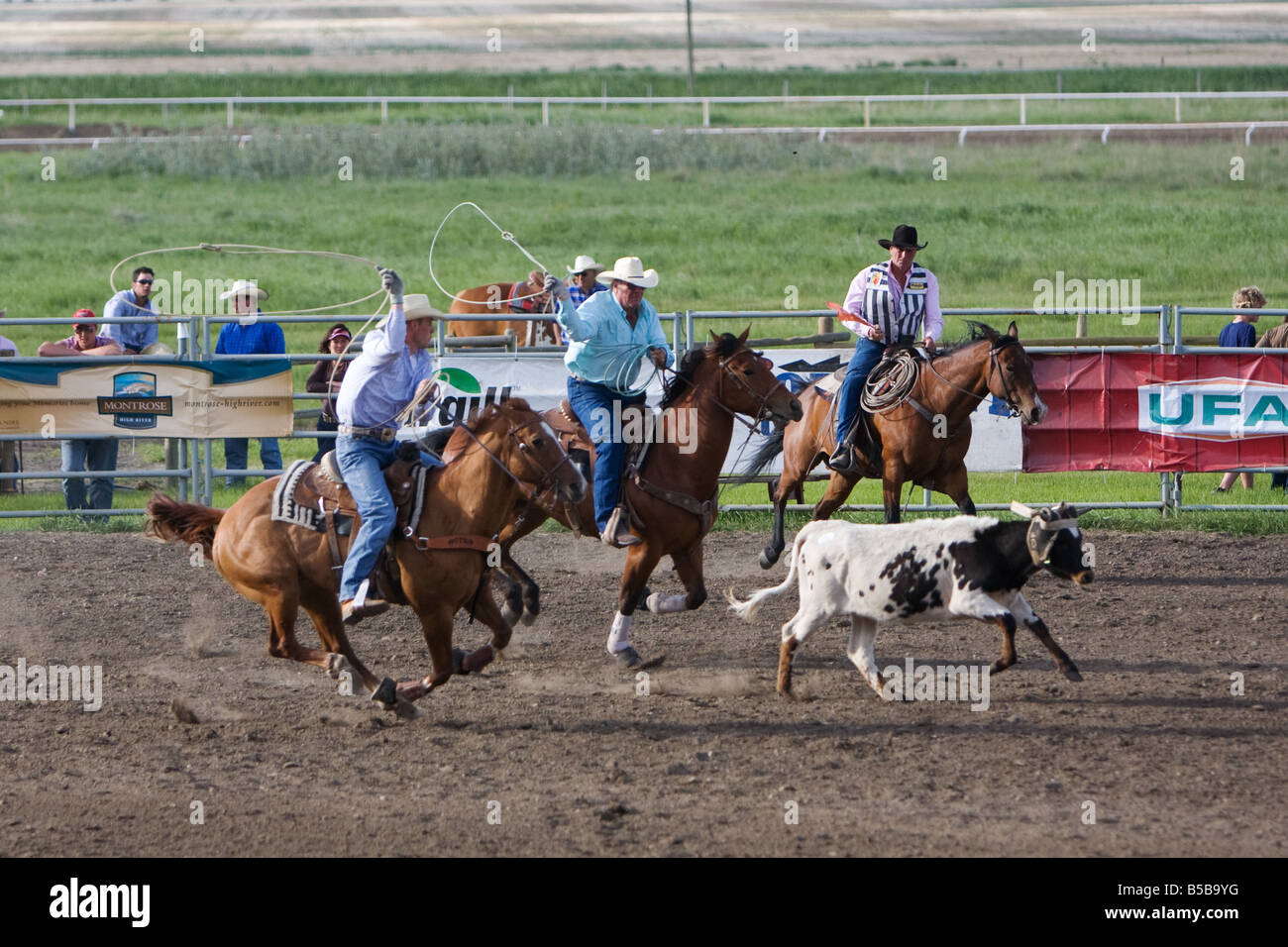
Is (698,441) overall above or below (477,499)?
above

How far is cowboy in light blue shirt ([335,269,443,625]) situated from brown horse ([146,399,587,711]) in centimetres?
18

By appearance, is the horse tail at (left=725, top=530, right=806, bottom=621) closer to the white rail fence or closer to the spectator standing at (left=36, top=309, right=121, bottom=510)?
the spectator standing at (left=36, top=309, right=121, bottom=510)

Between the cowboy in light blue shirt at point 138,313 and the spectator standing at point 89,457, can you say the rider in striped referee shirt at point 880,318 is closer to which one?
the spectator standing at point 89,457

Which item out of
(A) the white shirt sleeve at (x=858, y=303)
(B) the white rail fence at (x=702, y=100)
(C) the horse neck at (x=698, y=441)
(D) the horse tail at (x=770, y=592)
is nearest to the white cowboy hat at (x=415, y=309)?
(C) the horse neck at (x=698, y=441)

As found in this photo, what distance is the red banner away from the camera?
12578 millimetres

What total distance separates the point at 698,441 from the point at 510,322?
834 centimetres

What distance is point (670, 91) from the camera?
142 ft

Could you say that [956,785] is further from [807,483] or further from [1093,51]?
[1093,51]

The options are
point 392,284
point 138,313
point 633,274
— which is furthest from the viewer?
point 138,313

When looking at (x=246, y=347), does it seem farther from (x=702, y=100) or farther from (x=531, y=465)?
(x=702, y=100)

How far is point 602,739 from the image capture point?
7.39 meters

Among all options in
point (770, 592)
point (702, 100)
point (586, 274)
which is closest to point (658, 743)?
point (770, 592)

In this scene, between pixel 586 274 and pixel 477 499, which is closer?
pixel 477 499

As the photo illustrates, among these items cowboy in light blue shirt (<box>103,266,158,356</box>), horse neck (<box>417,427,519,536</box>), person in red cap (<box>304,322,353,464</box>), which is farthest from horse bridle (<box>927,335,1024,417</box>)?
cowboy in light blue shirt (<box>103,266,158,356</box>)
